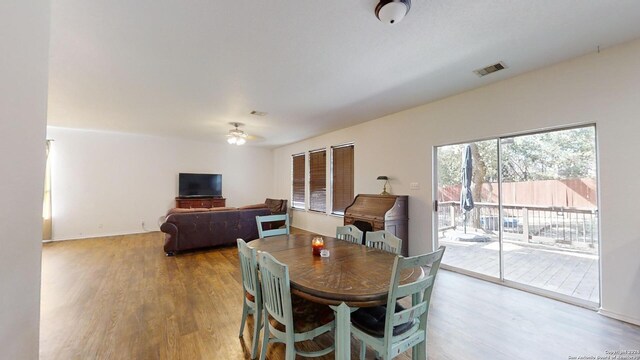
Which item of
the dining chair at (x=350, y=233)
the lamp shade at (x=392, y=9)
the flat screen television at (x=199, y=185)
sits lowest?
the dining chair at (x=350, y=233)

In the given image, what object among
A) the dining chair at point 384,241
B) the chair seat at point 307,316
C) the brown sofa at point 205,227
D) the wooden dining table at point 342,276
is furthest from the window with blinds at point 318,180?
the chair seat at point 307,316

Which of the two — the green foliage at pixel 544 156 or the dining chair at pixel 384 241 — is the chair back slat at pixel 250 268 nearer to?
the dining chair at pixel 384 241

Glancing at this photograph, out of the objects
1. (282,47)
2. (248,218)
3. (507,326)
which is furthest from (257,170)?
(507,326)

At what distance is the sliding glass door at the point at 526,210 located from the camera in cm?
278

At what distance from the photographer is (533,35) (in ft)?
7.20

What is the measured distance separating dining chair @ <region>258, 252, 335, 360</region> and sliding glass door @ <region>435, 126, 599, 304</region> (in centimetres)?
288

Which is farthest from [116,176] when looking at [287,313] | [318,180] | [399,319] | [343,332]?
[399,319]

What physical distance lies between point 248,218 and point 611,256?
→ 517cm

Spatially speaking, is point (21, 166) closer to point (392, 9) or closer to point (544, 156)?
point (392, 9)

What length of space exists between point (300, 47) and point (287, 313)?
227cm

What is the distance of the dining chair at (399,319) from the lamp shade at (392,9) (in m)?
1.63

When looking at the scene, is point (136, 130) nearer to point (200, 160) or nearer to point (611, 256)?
point (200, 160)

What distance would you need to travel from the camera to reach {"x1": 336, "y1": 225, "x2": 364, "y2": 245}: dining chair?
8.61 ft

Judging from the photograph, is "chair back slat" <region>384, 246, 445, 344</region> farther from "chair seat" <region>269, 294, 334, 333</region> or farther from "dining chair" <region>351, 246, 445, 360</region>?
"chair seat" <region>269, 294, 334, 333</region>
